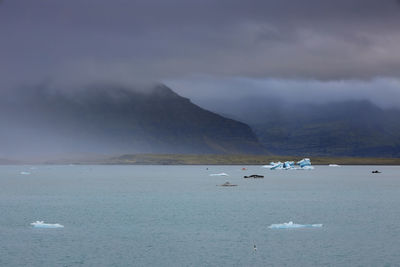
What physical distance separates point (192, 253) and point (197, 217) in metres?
21.3

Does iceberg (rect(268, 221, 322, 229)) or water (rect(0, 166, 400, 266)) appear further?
iceberg (rect(268, 221, 322, 229))

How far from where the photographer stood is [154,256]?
44.6 m

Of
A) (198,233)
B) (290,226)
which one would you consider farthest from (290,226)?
(198,233)

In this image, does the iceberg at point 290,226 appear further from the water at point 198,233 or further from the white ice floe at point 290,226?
the water at point 198,233

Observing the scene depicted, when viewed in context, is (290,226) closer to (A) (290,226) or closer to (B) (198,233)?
(A) (290,226)

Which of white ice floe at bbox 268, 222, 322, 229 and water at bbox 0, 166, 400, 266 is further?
white ice floe at bbox 268, 222, 322, 229

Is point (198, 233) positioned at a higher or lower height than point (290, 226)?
lower

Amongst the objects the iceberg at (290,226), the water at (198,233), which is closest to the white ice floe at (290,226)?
the iceberg at (290,226)

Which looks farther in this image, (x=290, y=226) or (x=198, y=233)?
(x=290, y=226)

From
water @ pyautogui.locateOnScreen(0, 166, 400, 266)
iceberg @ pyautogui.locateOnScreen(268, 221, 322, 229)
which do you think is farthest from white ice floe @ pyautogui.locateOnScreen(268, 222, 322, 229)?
water @ pyautogui.locateOnScreen(0, 166, 400, 266)

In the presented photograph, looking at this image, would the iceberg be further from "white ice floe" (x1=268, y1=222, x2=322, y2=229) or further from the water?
the water

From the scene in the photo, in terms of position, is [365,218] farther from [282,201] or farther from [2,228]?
[2,228]

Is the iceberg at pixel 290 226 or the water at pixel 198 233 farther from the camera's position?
the iceberg at pixel 290 226

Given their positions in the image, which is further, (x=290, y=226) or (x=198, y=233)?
(x=290, y=226)
